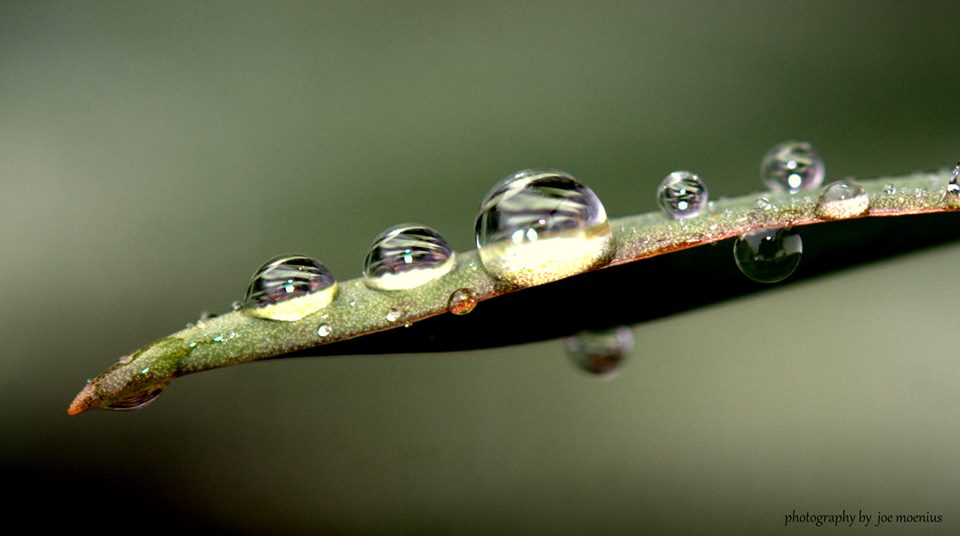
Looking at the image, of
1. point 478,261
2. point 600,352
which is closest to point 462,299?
point 478,261

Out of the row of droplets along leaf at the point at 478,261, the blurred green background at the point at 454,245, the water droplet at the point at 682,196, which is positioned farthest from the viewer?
the blurred green background at the point at 454,245

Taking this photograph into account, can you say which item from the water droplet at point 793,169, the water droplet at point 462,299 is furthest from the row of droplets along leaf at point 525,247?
the water droplet at point 793,169

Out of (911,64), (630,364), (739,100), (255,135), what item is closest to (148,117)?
(255,135)

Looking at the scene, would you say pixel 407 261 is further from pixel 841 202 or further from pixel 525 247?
pixel 841 202

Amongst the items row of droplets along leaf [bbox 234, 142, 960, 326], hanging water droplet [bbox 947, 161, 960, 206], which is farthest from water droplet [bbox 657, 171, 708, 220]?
hanging water droplet [bbox 947, 161, 960, 206]

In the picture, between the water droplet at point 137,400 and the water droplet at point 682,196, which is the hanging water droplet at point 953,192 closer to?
the water droplet at point 682,196

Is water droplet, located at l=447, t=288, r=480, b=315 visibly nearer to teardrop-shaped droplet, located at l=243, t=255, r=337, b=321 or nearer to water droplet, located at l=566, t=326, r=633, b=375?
teardrop-shaped droplet, located at l=243, t=255, r=337, b=321
